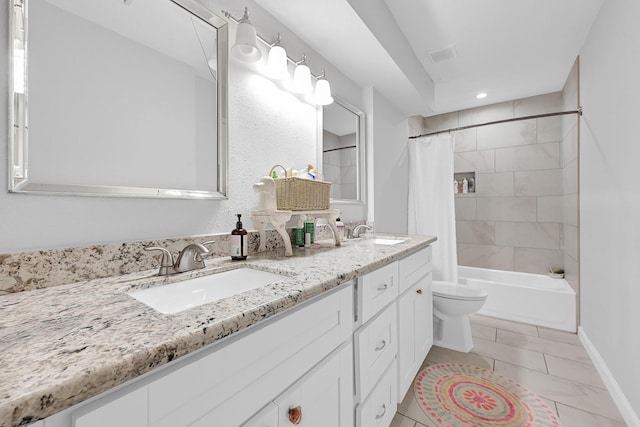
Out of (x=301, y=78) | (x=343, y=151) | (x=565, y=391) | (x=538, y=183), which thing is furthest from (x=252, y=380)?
(x=538, y=183)

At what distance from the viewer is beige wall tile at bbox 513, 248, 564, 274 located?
2.92 m

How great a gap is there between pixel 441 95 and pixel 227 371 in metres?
3.45

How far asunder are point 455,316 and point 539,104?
274 centimetres

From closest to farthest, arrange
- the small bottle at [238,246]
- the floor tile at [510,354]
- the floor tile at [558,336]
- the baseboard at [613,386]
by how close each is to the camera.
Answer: the small bottle at [238,246]
the baseboard at [613,386]
the floor tile at [510,354]
the floor tile at [558,336]

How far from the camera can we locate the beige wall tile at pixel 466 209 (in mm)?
3436

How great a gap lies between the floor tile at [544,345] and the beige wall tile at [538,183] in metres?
1.65

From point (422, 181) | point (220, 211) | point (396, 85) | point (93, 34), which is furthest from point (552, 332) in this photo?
point (93, 34)

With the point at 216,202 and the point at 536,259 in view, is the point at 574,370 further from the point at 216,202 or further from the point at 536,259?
the point at 216,202

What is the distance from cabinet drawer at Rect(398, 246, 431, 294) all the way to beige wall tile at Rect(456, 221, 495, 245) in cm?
197

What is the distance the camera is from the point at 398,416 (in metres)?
1.38

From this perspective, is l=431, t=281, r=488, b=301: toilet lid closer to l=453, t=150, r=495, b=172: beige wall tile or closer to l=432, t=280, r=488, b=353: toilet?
l=432, t=280, r=488, b=353: toilet

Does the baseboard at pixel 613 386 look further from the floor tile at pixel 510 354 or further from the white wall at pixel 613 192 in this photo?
the floor tile at pixel 510 354

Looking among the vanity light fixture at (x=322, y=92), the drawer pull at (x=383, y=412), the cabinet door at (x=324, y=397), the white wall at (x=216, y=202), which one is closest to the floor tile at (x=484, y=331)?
the drawer pull at (x=383, y=412)

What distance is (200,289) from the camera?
2.91 feet
